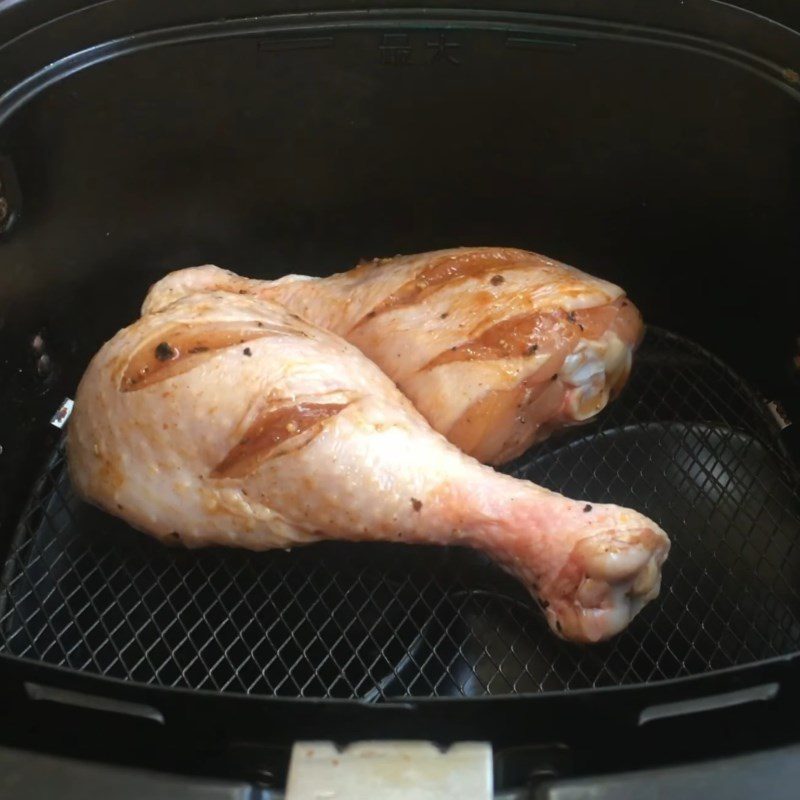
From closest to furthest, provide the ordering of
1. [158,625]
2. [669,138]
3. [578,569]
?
[578,569]
[158,625]
[669,138]

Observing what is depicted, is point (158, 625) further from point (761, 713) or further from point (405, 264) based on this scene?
point (761, 713)

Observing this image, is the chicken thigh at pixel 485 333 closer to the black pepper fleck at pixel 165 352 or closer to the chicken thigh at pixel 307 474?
the chicken thigh at pixel 307 474

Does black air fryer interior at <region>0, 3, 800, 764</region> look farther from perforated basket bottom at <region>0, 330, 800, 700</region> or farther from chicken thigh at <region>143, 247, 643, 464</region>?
chicken thigh at <region>143, 247, 643, 464</region>

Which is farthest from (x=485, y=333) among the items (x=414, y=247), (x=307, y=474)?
(x=414, y=247)

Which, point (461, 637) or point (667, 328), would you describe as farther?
point (667, 328)

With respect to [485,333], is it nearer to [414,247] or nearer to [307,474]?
[307,474]

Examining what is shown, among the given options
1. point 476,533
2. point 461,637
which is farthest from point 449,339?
point 461,637

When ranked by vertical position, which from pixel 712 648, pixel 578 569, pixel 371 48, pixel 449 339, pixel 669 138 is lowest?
pixel 712 648

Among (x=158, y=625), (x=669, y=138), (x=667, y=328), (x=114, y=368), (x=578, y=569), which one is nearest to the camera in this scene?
(x=578, y=569)
